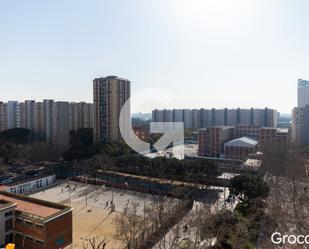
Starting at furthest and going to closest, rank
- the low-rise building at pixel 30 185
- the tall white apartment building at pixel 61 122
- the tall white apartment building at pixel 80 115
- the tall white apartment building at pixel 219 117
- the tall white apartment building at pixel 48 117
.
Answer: the tall white apartment building at pixel 219 117 → the tall white apartment building at pixel 80 115 → the tall white apartment building at pixel 48 117 → the tall white apartment building at pixel 61 122 → the low-rise building at pixel 30 185

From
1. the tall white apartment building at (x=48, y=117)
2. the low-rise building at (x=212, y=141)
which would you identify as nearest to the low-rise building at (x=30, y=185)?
the tall white apartment building at (x=48, y=117)

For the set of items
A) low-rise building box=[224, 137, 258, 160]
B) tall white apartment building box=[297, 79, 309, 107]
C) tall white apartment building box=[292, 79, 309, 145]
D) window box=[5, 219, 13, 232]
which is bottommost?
window box=[5, 219, 13, 232]

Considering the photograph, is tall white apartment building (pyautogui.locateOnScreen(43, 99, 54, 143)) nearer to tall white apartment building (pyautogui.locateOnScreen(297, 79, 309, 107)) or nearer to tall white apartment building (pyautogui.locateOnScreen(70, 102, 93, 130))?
tall white apartment building (pyautogui.locateOnScreen(70, 102, 93, 130))

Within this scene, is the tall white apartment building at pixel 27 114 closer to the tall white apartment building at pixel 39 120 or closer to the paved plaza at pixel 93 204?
the tall white apartment building at pixel 39 120

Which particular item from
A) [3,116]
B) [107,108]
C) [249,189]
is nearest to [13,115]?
[3,116]

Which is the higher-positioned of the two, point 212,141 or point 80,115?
point 80,115

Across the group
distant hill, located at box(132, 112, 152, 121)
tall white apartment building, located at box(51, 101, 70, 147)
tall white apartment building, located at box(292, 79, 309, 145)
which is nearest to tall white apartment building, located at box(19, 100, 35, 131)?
tall white apartment building, located at box(51, 101, 70, 147)

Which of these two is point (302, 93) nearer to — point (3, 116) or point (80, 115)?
point (80, 115)

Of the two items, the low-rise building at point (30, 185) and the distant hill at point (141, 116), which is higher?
the distant hill at point (141, 116)

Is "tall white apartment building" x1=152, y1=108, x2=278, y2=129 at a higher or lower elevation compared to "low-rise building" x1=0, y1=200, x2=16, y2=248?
higher

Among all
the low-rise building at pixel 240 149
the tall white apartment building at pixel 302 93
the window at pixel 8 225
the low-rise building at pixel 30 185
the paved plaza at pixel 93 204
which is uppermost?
the tall white apartment building at pixel 302 93

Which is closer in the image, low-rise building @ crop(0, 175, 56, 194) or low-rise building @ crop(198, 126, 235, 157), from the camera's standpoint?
low-rise building @ crop(0, 175, 56, 194)

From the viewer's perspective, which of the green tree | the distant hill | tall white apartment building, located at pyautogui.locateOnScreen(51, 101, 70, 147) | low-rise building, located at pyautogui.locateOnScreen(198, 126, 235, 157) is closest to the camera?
the green tree
